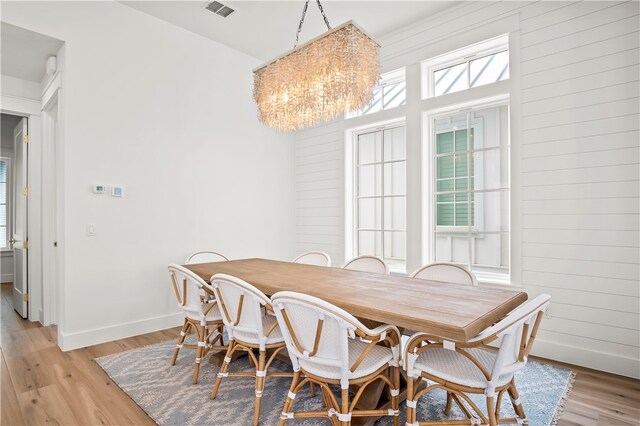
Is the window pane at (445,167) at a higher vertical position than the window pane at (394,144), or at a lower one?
lower

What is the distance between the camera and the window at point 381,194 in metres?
4.27

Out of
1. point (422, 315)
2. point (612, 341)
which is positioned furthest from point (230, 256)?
point (612, 341)

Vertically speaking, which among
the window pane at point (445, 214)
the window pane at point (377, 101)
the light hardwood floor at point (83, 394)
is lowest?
the light hardwood floor at point (83, 394)

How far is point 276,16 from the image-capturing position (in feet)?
12.3

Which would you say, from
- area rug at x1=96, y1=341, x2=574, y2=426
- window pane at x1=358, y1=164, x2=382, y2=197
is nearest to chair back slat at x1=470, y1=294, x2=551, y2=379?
area rug at x1=96, y1=341, x2=574, y2=426

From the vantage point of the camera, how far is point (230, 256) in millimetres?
4441

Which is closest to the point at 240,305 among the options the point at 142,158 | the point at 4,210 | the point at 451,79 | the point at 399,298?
the point at 399,298

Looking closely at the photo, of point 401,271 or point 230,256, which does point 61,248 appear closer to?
point 230,256

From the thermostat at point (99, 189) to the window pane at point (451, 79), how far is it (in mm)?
3575

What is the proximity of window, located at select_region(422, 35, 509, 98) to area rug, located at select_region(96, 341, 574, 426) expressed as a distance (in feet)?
8.78

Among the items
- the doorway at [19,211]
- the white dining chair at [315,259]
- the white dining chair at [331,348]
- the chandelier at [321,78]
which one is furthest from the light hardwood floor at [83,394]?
the chandelier at [321,78]

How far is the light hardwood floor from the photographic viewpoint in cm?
211

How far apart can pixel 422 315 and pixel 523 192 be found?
6.96ft

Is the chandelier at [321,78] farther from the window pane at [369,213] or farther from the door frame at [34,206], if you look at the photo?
the door frame at [34,206]
